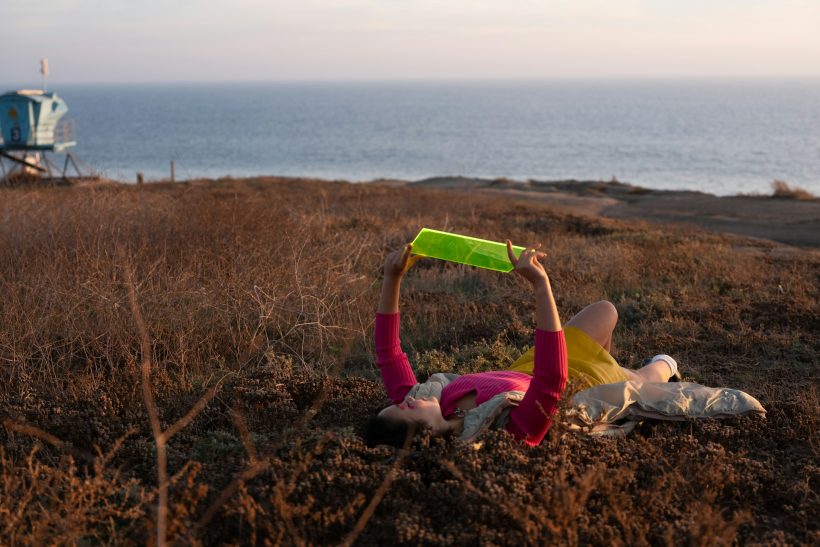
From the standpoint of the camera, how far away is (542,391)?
12.2 feet

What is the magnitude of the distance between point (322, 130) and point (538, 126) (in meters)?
24.3

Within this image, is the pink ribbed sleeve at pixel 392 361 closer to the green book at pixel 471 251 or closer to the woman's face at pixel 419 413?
the woman's face at pixel 419 413

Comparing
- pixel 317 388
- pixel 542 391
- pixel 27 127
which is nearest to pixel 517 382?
pixel 542 391

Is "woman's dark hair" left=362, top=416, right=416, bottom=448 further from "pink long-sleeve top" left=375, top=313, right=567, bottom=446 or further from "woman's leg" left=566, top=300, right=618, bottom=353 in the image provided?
"woman's leg" left=566, top=300, right=618, bottom=353

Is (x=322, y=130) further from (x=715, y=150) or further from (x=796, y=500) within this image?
(x=796, y=500)

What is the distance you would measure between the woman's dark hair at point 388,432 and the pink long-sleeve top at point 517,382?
34cm

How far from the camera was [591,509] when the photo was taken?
3.36 metres

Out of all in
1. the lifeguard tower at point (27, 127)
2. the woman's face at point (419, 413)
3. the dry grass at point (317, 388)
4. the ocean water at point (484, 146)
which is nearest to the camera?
the dry grass at point (317, 388)

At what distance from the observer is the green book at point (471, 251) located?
367cm

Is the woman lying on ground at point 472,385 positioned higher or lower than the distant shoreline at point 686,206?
higher

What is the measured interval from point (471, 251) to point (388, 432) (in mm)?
913

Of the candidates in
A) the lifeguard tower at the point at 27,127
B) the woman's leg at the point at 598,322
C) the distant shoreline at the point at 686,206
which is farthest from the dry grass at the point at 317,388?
the lifeguard tower at the point at 27,127

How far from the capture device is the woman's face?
3.88m

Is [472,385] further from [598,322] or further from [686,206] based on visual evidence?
[686,206]
